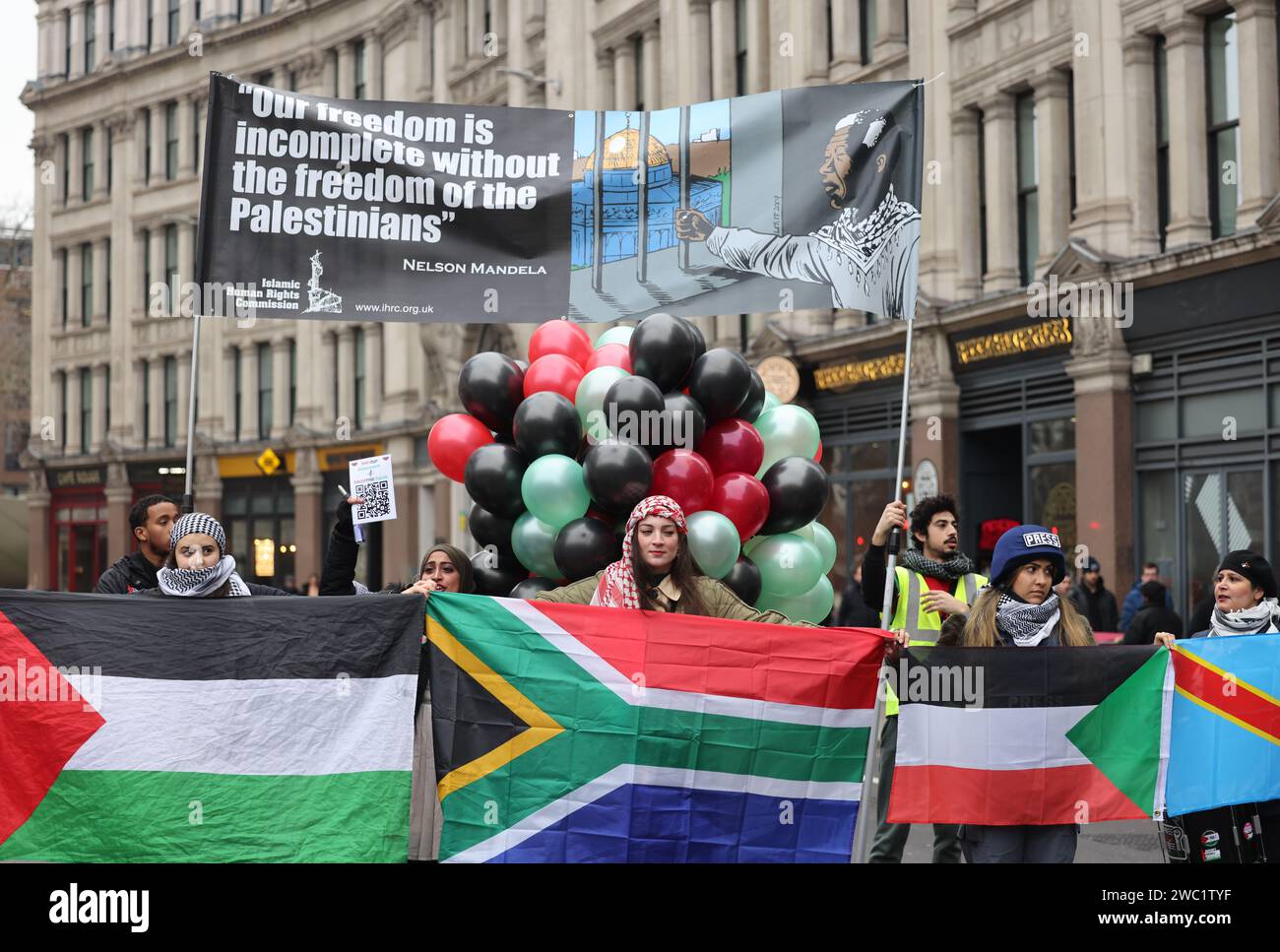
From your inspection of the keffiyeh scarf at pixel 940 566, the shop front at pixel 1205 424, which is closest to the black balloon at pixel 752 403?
the keffiyeh scarf at pixel 940 566

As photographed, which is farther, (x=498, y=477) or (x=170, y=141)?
(x=170, y=141)

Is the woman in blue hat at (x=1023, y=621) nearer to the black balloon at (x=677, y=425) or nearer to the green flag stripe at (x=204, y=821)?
the green flag stripe at (x=204, y=821)

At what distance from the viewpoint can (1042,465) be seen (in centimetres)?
2227

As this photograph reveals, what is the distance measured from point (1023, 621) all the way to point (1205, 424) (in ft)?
45.2

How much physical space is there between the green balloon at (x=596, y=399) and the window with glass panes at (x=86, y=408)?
4873 centimetres

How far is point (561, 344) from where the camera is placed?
988 centimetres

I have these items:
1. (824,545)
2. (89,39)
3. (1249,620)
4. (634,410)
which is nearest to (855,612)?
(824,545)

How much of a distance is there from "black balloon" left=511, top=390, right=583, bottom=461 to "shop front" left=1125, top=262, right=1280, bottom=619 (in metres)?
11.5

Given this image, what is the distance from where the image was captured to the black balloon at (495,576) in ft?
30.5

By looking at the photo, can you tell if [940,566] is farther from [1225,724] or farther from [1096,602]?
[1096,602]

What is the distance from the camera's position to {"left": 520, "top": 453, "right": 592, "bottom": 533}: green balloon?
28.6 feet

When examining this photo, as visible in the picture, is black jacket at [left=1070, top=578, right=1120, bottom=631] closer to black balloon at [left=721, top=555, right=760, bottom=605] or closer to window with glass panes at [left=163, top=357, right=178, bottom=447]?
black balloon at [left=721, top=555, right=760, bottom=605]

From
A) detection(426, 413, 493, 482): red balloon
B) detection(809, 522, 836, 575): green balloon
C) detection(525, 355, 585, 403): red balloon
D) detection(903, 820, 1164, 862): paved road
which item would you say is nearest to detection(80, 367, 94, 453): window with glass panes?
detection(426, 413, 493, 482): red balloon

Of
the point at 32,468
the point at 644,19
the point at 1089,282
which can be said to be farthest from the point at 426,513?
the point at 1089,282
